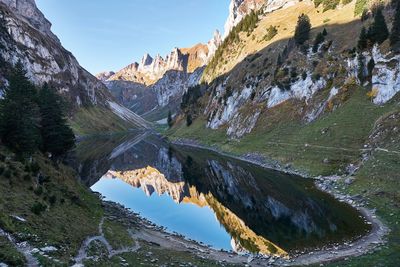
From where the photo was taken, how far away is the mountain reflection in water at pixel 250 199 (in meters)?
35.3

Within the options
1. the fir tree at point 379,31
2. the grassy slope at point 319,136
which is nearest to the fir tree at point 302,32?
the grassy slope at point 319,136

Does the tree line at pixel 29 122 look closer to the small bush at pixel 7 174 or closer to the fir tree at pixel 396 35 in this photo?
the small bush at pixel 7 174

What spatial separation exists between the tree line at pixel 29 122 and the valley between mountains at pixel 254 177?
0.59 feet

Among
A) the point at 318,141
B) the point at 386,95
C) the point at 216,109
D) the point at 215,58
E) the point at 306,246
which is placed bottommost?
the point at 306,246

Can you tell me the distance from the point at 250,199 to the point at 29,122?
32.7 meters

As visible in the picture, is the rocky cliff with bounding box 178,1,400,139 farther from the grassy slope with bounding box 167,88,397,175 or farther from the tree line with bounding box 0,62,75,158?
the tree line with bounding box 0,62,75,158

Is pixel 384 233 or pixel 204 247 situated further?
pixel 204 247

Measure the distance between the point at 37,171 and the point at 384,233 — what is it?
115ft

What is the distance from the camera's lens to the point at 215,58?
198375mm

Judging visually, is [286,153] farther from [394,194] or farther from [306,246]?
[306,246]

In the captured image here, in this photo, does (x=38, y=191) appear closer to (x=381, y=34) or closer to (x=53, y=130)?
(x=53, y=130)

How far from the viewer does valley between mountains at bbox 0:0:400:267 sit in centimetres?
2792

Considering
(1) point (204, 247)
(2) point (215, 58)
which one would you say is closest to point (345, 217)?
(1) point (204, 247)

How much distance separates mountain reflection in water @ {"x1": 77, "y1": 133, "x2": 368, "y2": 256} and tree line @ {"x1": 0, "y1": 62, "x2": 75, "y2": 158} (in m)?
20.2
